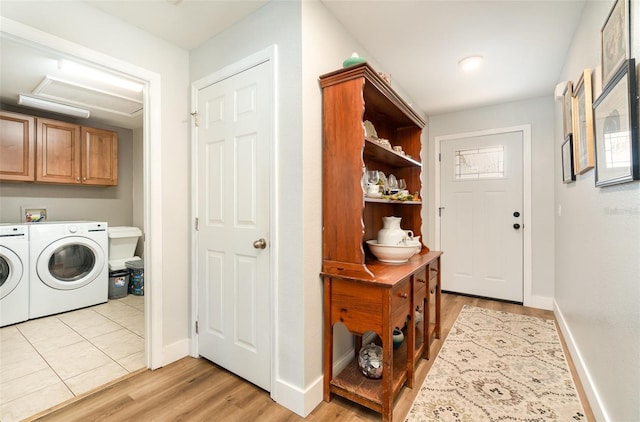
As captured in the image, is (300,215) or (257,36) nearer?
(300,215)

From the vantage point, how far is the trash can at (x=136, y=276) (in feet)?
12.3

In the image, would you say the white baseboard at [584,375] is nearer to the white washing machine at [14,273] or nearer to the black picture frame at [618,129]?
the black picture frame at [618,129]

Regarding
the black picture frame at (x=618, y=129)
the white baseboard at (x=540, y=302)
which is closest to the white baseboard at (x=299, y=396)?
the black picture frame at (x=618, y=129)

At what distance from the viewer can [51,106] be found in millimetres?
3312

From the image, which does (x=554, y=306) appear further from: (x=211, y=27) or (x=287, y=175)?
(x=211, y=27)

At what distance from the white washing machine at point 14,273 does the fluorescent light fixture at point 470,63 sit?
177 inches

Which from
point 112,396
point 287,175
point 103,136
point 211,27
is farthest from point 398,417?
point 103,136

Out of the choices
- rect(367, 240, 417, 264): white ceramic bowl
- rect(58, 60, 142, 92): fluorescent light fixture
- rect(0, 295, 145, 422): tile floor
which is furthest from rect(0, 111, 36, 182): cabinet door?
rect(367, 240, 417, 264): white ceramic bowl

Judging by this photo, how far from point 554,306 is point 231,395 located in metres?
3.35

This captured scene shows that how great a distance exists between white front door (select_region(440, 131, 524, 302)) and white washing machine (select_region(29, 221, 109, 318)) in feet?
14.2

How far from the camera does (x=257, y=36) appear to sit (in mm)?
1791

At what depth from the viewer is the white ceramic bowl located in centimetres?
189

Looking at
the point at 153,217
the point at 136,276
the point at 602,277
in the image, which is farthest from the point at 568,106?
the point at 136,276

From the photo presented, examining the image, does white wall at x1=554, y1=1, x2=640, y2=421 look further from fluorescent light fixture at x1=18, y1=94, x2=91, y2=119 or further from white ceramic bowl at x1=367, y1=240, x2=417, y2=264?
fluorescent light fixture at x1=18, y1=94, x2=91, y2=119
